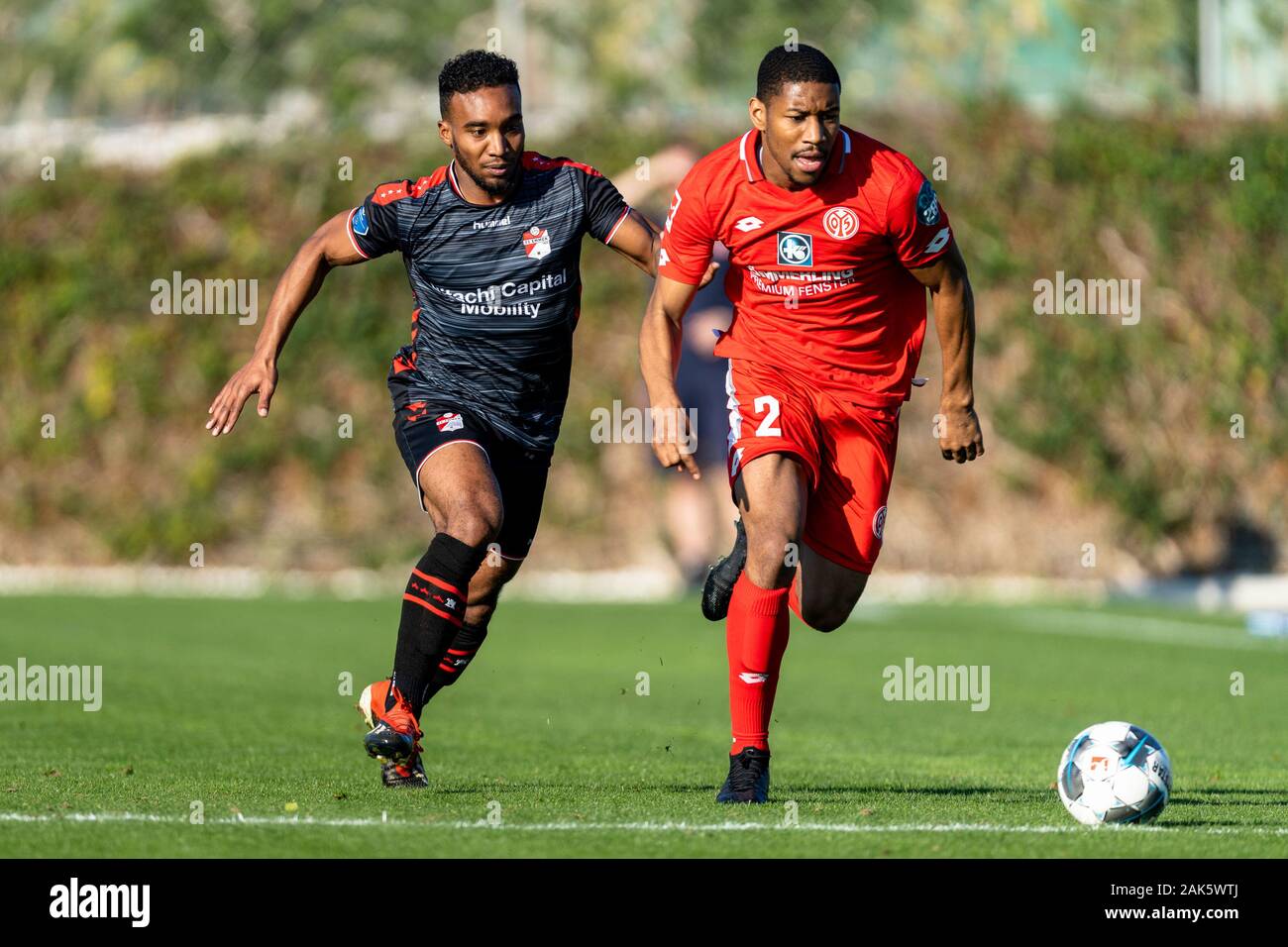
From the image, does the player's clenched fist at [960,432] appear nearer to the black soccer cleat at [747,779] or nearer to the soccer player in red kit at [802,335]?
the soccer player in red kit at [802,335]

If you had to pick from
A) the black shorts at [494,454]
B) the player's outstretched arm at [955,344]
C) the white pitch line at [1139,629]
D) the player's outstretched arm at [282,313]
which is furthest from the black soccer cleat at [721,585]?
the white pitch line at [1139,629]

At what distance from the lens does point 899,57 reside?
4959 centimetres

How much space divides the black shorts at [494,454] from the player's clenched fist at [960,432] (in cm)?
157

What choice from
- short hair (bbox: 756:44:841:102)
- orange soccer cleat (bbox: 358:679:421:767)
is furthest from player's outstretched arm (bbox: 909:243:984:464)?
orange soccer cleat (bbox: 358:679:421:767)

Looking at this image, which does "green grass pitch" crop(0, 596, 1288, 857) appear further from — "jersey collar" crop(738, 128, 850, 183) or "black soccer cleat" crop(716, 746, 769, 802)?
"jersey collar" crop(738, 128, 850, 183)

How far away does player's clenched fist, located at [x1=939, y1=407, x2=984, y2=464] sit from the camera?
7598 millimetres

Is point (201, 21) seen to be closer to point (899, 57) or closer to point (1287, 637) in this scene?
point (899, 57)

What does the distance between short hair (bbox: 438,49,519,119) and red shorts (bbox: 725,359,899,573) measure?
1.38m

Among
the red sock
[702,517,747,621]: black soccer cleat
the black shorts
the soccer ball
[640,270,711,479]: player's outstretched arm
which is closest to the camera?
the soccer ball

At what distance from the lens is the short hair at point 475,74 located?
758 cm

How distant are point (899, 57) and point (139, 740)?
141 feet

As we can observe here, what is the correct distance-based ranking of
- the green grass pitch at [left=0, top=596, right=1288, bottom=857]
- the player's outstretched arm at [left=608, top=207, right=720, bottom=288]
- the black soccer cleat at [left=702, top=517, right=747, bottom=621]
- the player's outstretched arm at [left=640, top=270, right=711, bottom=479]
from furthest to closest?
the black soccer cleat at [left=702, top=517, right=747, bottom=621]
the player's outstretched arm at [left=608, top=207, right=720, bottom=288]
the player's outstretched arm at [left=640, top=270, right=711, bottom=479]
the green grass pitch at [left=0, top=596, right=1288, bottom=857]
